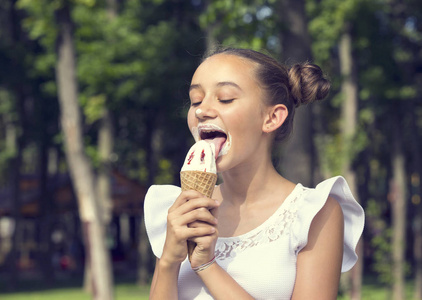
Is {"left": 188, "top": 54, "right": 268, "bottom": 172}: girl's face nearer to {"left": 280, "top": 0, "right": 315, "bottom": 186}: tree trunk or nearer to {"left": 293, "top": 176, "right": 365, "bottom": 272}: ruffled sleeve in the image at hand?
{"left": 293, "top": 176, "right": 365, "bottom": 272}: ruffled sleeve

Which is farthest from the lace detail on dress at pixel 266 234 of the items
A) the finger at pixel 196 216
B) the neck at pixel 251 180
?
the finger at pixel 196 216

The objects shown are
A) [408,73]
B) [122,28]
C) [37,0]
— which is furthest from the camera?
[122,28]

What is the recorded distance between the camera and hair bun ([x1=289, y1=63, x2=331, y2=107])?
3029 millimetres

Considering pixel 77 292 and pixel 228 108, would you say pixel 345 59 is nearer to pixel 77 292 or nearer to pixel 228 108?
pixel 77 292

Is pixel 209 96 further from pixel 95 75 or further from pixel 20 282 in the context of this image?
pixel 20 282

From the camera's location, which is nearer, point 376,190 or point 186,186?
point 186,186

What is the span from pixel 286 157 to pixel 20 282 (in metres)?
27.2

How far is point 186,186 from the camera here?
266cm

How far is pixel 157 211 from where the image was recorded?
318 centimetres

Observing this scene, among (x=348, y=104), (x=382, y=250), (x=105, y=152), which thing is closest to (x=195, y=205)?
(x=382, y=250)

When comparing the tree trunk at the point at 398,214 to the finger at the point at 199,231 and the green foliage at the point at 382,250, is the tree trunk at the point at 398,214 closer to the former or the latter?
the green foliage at the point at 382,250

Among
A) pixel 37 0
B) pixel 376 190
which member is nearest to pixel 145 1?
pixel 37 0

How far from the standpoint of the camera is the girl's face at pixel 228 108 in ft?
9.18

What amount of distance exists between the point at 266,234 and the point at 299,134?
478 centimetres
